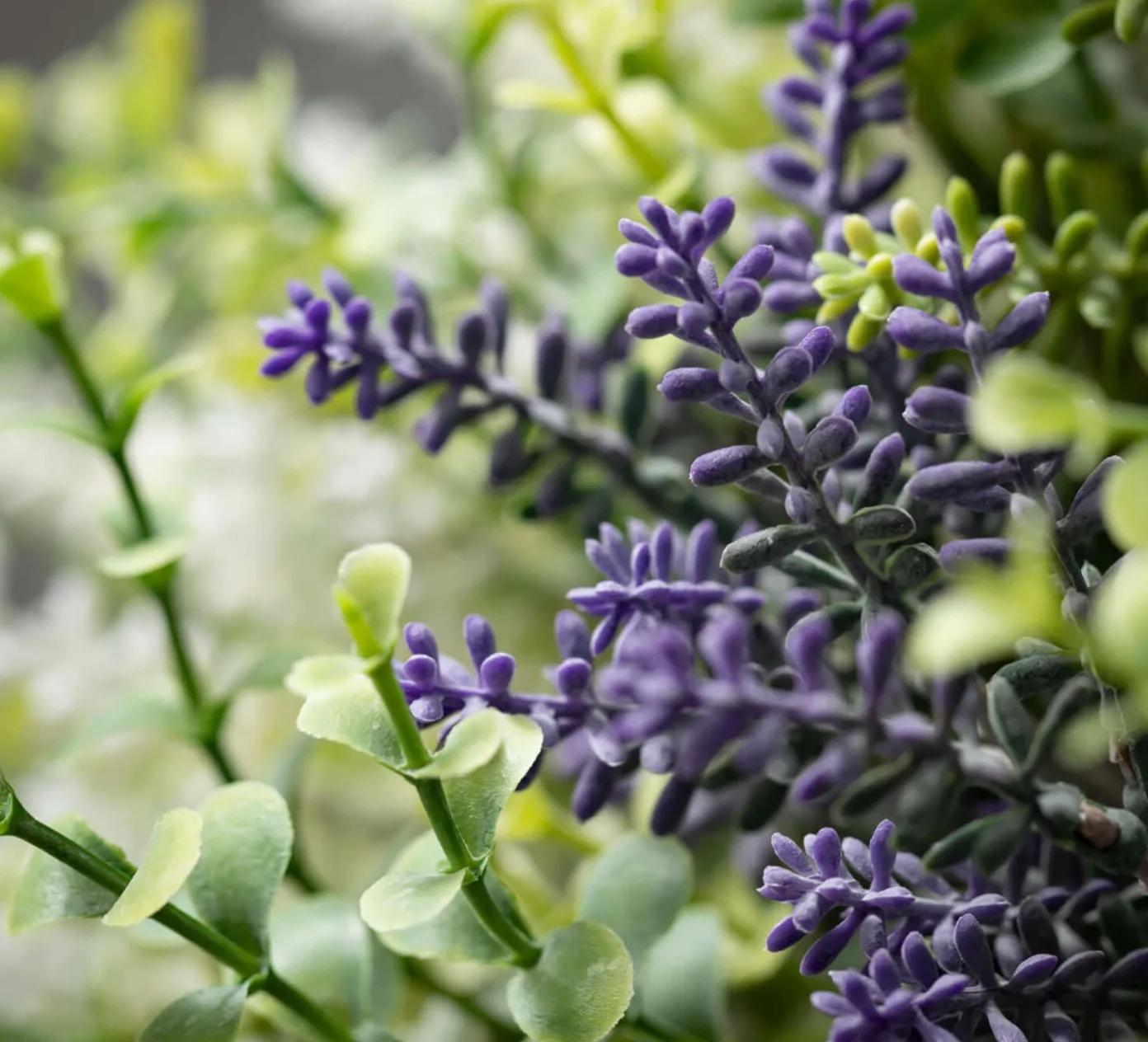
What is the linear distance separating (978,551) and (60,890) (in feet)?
0.65

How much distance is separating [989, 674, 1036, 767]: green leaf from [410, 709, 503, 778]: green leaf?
0.31ft

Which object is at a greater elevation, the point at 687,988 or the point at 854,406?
the point at 854,406

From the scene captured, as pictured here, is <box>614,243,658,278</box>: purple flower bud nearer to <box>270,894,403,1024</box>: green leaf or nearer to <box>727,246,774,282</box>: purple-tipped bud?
<box>727,246,774,282</box>: purple-tipped bud

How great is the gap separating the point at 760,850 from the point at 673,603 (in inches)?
4.2

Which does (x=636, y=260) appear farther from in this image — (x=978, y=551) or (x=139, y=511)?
(x=139, y=511)

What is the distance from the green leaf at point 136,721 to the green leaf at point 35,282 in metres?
0.12

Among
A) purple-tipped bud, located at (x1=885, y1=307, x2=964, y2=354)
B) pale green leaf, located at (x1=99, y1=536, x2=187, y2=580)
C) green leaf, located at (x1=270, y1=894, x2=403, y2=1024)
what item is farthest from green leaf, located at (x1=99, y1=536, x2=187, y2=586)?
purple-tipped bud, located at (x1=885, y1=307, x2=964, y2=354)

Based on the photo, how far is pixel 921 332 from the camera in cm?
20

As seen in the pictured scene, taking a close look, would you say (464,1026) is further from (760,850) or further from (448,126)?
(448,126)

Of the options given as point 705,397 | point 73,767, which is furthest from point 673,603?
point 73,767

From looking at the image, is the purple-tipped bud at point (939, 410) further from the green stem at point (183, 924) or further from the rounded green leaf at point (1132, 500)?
the green stem at point (183, 924)

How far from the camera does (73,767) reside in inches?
18.1

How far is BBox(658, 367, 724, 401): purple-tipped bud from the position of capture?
21 cm

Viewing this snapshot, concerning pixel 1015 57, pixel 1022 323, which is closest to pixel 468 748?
pixel 1022 323
